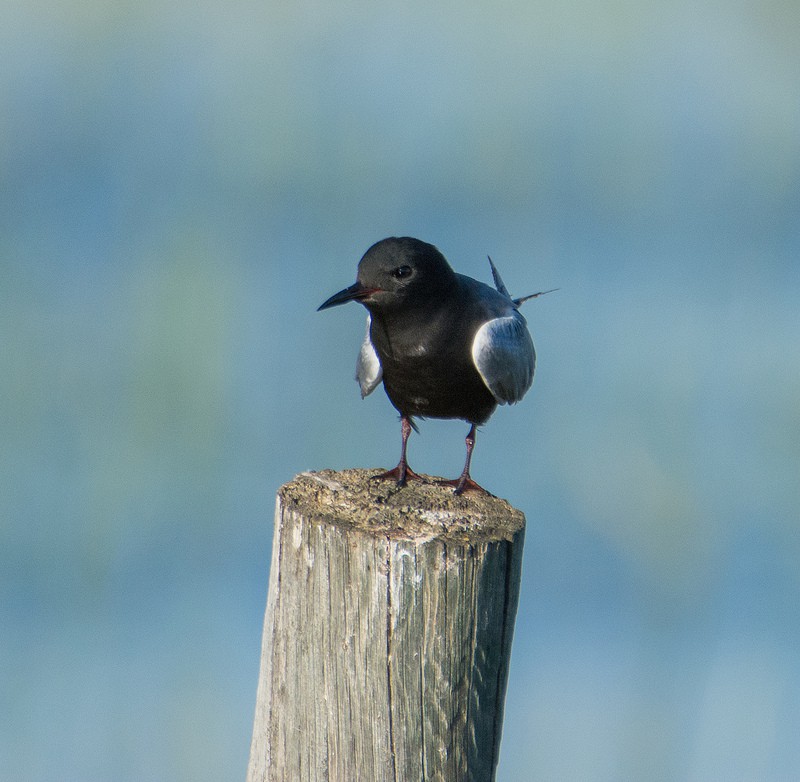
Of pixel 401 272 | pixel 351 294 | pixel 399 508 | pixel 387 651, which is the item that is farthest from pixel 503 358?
pixel 387 651

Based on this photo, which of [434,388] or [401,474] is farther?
[434,388]

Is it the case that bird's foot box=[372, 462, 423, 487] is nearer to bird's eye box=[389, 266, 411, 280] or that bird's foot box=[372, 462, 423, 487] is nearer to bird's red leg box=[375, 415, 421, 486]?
bird's red leg box=[375, 415, 421, 486]

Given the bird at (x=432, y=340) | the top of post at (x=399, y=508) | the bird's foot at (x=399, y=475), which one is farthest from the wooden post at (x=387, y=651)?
the bird at (x=432, y=340)

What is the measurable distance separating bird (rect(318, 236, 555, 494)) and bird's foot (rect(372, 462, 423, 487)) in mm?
169

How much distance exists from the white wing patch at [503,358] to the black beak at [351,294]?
0.51 meters

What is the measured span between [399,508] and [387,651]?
547 mm

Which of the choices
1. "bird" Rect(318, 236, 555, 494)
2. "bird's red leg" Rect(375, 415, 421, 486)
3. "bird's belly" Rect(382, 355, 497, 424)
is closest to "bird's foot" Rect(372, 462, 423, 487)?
"bird's red leg" Rect(375, 415, 421, 486)

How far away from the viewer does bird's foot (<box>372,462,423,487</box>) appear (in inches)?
130

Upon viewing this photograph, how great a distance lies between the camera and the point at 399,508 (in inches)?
Result: 115

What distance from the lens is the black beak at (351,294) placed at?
3.60 m

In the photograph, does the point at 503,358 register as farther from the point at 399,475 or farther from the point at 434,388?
the point at 399,475

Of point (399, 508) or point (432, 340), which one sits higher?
point (432, 340)

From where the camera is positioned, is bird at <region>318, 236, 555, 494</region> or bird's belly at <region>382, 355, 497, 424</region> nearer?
bird at <region>318, 236, 555, 494</region>

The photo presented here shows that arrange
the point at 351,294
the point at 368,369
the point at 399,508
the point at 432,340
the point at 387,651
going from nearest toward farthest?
the point at 387,651, the point at 399,508, the point at 351,294, the point at 432,340, the point at 368,369
